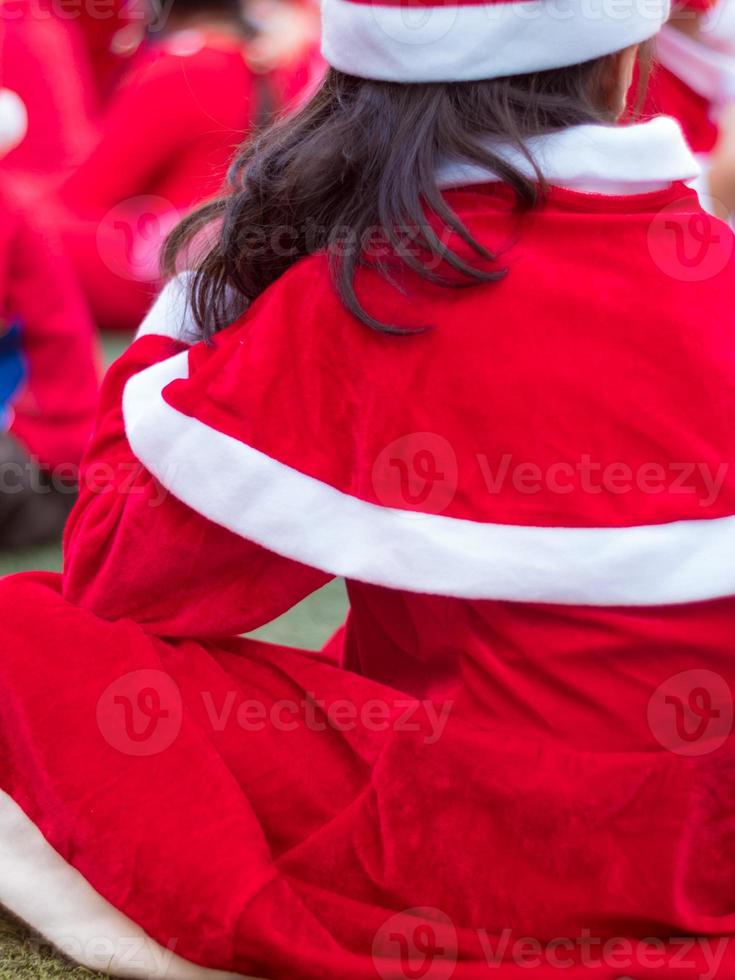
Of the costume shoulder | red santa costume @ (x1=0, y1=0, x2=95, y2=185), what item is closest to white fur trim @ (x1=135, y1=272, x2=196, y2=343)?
the costume shoulder

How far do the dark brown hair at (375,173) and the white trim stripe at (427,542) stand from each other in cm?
13

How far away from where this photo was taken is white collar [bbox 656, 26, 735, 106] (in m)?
2.18

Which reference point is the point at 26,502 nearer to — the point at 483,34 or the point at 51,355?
the point at 51,355

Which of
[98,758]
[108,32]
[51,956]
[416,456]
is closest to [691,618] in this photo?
[416,456]

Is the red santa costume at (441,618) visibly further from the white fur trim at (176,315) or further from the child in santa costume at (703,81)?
the child in santa costume at (703,81)

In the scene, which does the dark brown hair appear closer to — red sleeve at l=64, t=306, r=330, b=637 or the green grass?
red sleeve at l=64, t=306, r=330, b=637

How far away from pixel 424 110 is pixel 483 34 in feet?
0.23

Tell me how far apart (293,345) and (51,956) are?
0.53 m

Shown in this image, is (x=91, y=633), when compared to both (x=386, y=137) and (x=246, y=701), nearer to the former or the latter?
(x=246, y=701)

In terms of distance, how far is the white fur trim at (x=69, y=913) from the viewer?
104 cm

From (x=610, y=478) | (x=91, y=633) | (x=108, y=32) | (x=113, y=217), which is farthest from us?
(x=108, y=32)

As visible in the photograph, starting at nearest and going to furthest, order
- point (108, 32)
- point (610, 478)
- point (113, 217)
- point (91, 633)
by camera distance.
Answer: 1. point (610, 478)
2. point (91, 633)
3. point (113, 217)
4. point (108, 32)

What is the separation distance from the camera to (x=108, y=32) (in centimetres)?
454

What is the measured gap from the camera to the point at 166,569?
108 centimetres
